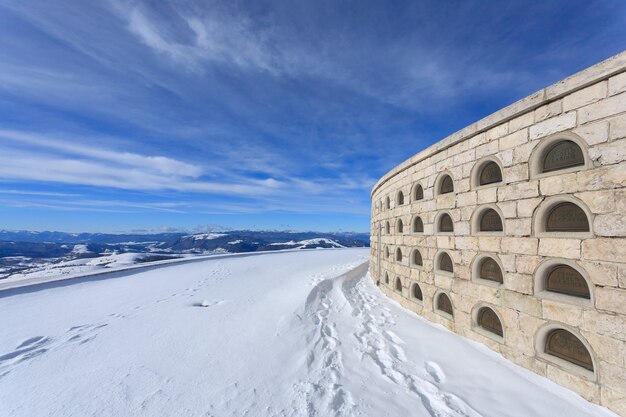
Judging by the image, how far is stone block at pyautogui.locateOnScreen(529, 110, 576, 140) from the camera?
4867 mm

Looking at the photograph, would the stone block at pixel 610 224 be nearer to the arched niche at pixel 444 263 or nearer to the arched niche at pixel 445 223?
the arched niche at pixel 445 223

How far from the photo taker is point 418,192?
32.3 ft

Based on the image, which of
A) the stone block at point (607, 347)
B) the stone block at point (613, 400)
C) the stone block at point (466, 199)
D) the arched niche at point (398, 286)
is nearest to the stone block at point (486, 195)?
the stone block at point (466, 199)

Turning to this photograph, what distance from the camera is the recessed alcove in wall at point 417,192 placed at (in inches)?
378

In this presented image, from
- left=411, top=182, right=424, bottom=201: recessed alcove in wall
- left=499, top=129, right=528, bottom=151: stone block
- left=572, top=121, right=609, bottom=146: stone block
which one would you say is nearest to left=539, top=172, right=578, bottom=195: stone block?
left=572, top=121, right=609, bottom=146: stone block

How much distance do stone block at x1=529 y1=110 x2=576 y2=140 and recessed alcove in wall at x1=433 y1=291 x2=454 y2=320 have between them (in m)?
4.84

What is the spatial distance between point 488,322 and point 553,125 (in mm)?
4650

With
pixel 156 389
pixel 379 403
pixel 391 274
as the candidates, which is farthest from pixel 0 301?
pixel 391 274

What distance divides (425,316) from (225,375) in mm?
6425

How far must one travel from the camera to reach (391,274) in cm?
1184

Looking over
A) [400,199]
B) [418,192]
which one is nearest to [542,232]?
[418,192]

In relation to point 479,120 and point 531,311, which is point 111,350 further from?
point 479,120

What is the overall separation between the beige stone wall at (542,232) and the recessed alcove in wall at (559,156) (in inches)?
1.0

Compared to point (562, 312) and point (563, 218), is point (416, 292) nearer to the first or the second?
point (562, 312)
